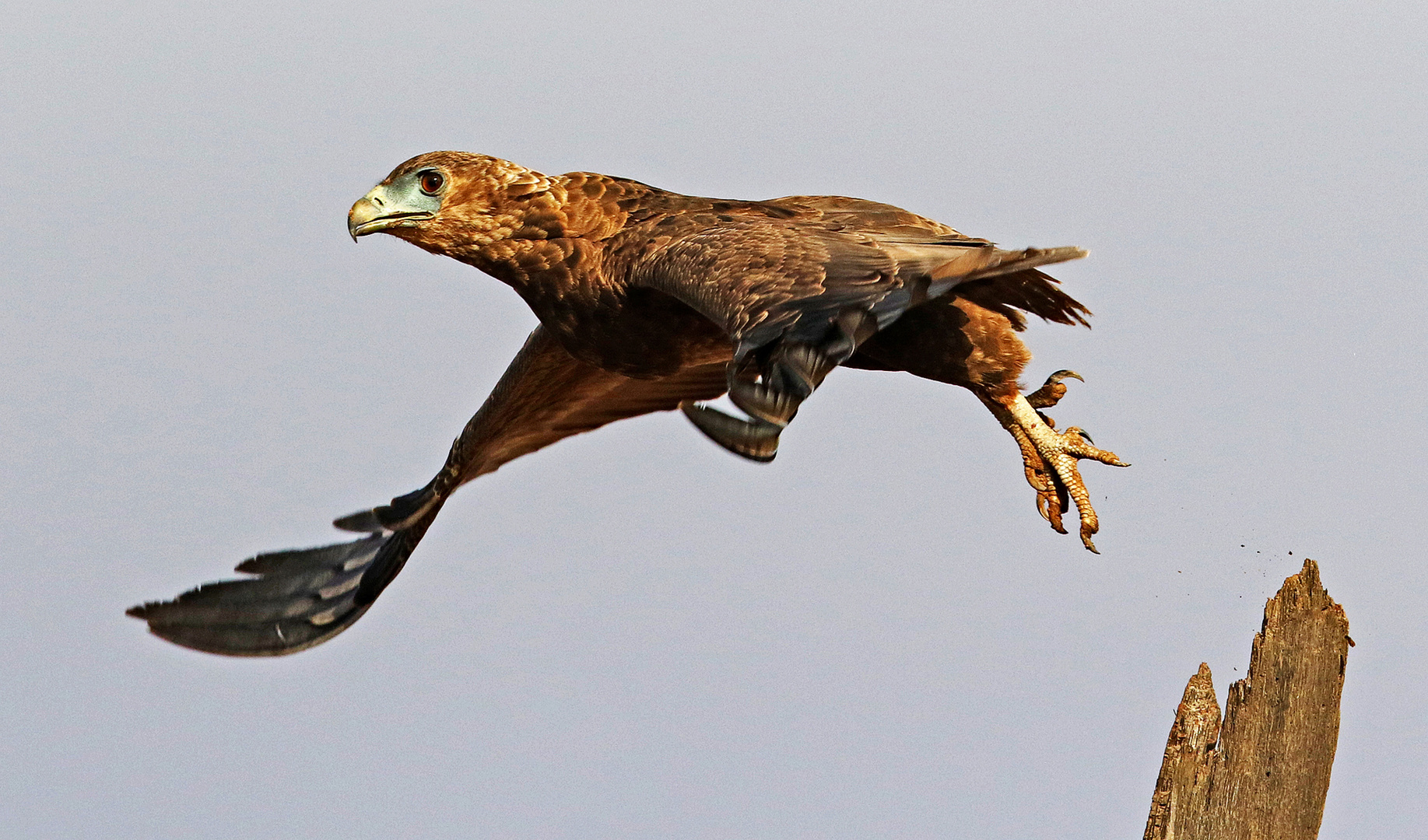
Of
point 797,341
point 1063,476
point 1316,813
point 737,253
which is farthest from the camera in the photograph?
point 1063,476

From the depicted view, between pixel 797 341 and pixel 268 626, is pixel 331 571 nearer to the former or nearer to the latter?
pixel 268 626

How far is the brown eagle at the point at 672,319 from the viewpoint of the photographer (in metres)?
5.31

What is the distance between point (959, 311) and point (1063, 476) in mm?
867

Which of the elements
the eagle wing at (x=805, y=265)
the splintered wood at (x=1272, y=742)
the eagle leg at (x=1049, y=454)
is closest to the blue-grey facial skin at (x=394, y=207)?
the eagle wing at (x=805, y=265)

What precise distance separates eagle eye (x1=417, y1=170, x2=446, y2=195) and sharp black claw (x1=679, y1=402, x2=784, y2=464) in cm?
225

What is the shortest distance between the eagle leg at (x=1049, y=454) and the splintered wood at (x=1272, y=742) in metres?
0.96

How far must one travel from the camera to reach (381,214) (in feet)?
21.3

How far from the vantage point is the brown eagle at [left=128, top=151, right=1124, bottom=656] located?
531cm

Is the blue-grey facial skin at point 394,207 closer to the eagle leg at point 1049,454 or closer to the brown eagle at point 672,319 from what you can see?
the brown eagle at point 672,319

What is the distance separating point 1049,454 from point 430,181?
2.77 m

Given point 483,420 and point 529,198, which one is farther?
point 483,420

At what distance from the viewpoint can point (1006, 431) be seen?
23.5ft

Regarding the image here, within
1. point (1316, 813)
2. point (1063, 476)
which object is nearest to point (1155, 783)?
point (1316, 813)

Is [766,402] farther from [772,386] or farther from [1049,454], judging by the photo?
[1049,454]
